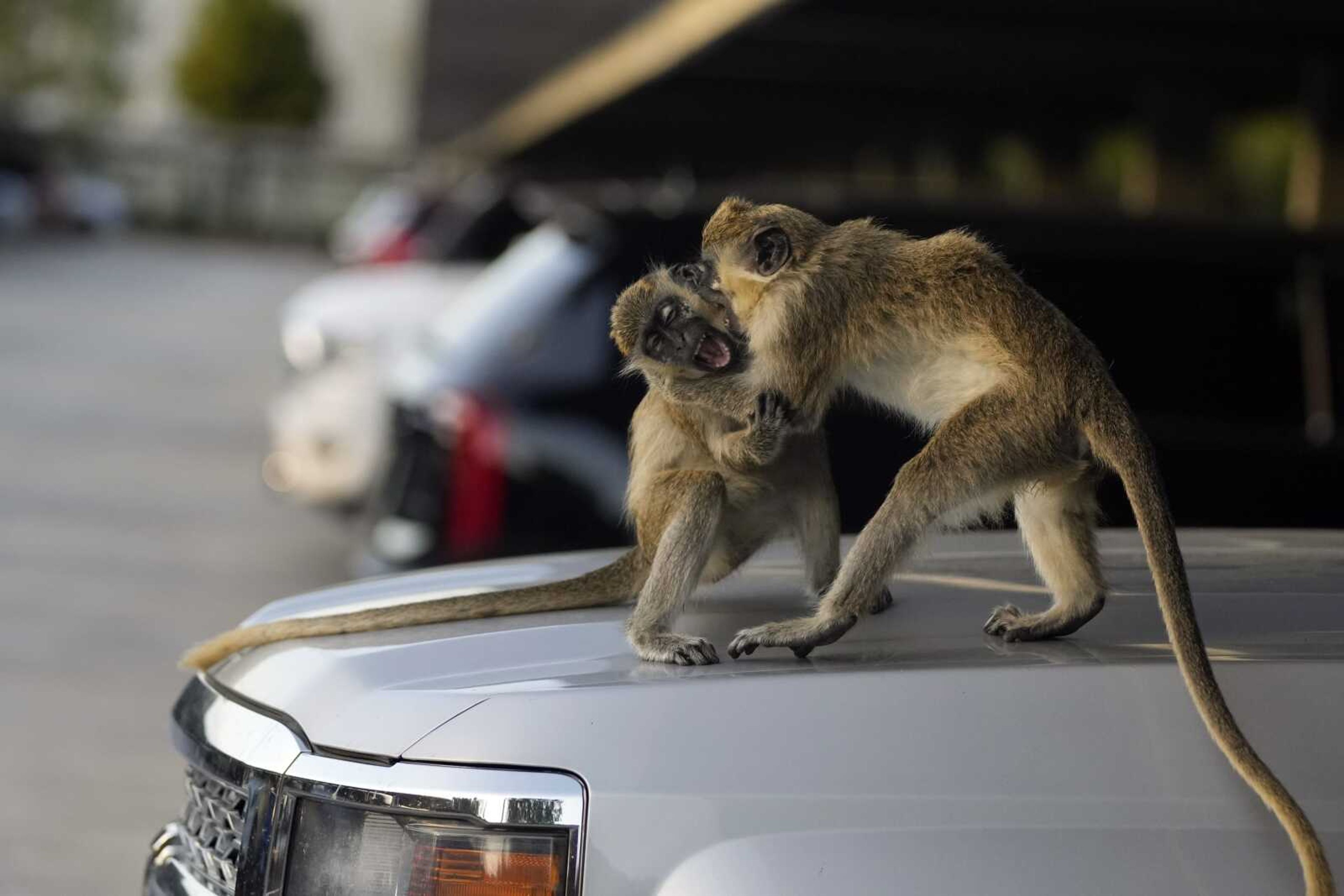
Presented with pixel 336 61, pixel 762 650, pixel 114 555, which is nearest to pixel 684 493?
pixel 762 650

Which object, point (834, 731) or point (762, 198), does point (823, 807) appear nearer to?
point (834, 731)

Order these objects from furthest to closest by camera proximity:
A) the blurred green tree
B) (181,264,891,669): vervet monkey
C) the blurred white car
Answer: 1. the blurred green tree
2. the blurred white car
3. (181,264,891,669): vervet monkey

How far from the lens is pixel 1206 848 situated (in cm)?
206

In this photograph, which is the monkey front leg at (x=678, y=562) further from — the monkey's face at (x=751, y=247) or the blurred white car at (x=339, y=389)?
the blurred white car at (x=339, y=389)

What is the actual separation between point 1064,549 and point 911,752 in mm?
695

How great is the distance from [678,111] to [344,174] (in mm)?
35740

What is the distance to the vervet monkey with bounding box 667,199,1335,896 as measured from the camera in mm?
2465

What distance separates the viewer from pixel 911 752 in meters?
2.10

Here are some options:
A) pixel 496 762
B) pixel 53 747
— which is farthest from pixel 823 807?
pixel 53 747

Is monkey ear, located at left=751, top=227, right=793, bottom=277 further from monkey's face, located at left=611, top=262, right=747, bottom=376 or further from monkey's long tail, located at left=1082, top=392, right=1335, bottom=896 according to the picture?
monkey's long tail, located at left=1082, top=392, right=1335, bottom=896

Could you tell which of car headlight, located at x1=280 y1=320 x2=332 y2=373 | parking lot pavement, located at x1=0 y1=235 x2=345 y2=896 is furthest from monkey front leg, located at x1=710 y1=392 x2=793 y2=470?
car headlight, located at x1=280 y1=320 x2=332 y2=373

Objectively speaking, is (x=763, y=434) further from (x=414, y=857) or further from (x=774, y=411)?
(x=414, y=857)

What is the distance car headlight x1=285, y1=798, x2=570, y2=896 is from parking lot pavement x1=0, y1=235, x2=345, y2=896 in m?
3.40

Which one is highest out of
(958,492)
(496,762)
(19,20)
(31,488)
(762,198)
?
(19,20)
